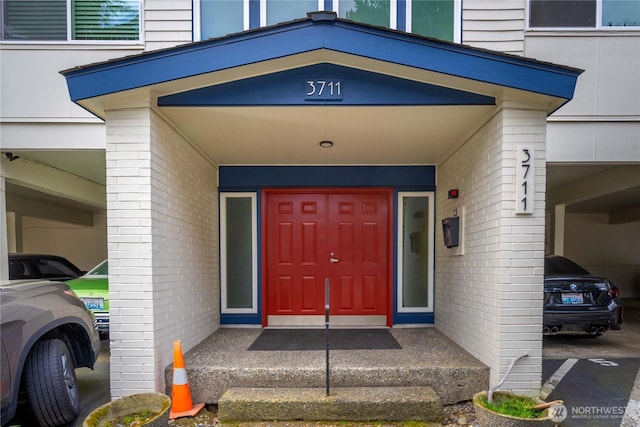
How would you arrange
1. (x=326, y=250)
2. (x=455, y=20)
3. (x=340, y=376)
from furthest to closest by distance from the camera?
(x=326, y=250) < (x=455, y=20) < (x=340, y=376)

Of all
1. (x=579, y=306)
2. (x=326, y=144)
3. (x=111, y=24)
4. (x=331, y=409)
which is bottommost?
(x=331, y=409)

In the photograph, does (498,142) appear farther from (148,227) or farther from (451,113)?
(148,227)

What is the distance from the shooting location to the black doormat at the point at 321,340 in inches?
153

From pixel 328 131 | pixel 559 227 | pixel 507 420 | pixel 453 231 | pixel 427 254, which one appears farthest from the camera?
pixel 559 227

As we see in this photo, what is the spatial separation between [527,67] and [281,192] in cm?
331

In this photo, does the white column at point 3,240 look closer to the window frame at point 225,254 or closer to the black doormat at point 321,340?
the window frame at point 225,254

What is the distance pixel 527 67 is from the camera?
282 centimetres

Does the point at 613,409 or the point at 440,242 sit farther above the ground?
the point at 440,242

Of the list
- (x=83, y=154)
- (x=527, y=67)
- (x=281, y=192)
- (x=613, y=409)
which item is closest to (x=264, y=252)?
(x=281, y=192)

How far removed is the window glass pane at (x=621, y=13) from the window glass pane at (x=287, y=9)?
3980 mm

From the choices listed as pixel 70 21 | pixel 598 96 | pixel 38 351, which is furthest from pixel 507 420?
pixel 70 21

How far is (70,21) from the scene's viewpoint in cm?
477

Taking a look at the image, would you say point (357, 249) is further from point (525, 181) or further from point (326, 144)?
point (525, 181)

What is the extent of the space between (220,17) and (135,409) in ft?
14.8
